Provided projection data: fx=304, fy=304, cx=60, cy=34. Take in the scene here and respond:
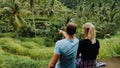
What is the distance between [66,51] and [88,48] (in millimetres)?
535

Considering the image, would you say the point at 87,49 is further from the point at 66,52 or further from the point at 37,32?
the point at 37,32

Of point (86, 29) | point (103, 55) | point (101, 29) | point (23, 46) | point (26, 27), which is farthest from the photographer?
point (101, 29)

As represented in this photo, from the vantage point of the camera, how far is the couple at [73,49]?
4.43 meters

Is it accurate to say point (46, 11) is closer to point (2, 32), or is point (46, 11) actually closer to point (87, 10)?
point (87, 10)

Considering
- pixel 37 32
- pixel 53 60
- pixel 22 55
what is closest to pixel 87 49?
pixel 53 60

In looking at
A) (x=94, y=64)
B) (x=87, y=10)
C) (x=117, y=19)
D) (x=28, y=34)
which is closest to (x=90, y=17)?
(x=87, y=10)

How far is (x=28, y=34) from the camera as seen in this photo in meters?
32.4

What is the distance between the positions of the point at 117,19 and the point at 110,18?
5.53 ft

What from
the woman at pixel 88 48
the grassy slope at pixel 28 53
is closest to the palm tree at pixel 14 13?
the grassy slope at pixel 28 53

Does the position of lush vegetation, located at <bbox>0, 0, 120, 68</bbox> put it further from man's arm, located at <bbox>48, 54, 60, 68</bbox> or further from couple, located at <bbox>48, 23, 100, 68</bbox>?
man's arm, located at <bbox>48, 54, 60, 68</bbox>

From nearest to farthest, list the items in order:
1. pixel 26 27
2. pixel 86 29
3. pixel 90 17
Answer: pixel 86 29, pixel 26 27, pixel 90 17

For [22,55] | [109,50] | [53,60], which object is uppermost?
[53,60]

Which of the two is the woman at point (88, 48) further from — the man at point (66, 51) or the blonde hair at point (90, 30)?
the man at point (66, 51)

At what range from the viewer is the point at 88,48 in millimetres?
4914
